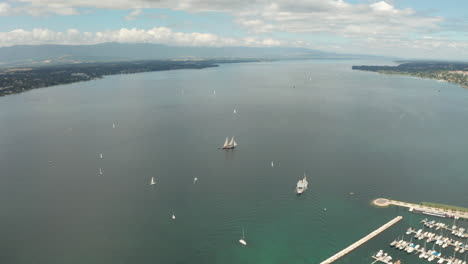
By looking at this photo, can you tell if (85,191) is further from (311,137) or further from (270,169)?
(311,137)

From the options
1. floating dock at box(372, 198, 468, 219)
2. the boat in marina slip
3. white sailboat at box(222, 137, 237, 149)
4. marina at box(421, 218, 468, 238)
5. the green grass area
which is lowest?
marina at box(421, 218, 468, 238)

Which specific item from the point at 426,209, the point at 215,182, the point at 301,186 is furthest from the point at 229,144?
the point at 426,209

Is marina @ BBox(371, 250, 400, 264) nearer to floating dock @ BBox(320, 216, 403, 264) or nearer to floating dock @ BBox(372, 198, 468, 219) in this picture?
floating dock @ BBox(320, 216, 403, 264)

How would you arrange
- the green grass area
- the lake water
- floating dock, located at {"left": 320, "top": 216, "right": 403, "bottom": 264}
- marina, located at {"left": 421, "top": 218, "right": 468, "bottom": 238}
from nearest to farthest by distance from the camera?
floating dock, located at {"left": 320, "top": 216, "right": 403, "bottom": 264}
the lake water
marina, located at {"left": 421, "top": 218, "right": 468, "bottom": 238}
the green grass area

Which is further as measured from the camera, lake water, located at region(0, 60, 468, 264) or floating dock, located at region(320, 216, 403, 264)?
lake water, located at region(0, 60, 468, 264)

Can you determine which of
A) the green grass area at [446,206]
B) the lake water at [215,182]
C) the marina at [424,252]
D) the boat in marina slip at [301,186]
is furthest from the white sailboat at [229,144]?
the marina at [424,252]

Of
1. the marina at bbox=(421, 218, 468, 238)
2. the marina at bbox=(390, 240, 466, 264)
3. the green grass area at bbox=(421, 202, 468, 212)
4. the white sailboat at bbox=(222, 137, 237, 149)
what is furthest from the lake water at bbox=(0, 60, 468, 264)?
the green grass area at bbox=(421, 202, 468, 212)
